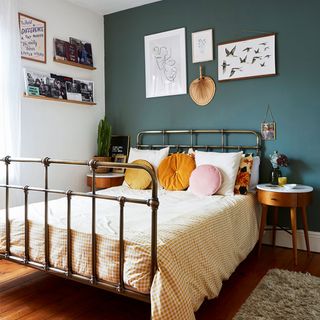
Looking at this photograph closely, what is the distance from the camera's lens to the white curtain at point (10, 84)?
3.07 metres

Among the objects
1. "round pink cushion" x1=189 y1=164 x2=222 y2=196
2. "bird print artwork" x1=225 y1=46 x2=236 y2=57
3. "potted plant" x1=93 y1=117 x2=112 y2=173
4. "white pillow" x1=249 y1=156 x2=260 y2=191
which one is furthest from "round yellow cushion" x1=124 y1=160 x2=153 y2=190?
"bird print artwork" x1=225 y1=46 x2=236 y2=57

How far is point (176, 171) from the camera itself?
3305 millimetres

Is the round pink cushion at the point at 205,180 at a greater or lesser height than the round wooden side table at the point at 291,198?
greater

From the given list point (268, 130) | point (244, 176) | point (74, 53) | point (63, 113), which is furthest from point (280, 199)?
point (74, 53)

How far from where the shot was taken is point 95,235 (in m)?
1.81

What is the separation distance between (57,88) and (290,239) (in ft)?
9.42

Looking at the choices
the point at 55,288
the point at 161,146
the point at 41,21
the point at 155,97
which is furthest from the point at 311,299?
the point at 41,21

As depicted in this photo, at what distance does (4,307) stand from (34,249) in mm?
419

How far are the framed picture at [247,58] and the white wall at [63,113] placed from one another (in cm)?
164

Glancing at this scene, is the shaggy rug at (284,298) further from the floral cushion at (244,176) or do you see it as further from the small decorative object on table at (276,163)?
the small decorative object on table at (276,163)

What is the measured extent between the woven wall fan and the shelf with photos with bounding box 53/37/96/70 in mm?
1325

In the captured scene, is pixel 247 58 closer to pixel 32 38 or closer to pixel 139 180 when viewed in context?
pixel 139 180

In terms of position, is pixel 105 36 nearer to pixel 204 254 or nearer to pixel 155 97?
pixel 155 97

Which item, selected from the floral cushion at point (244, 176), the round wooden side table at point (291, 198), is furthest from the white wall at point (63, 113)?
the round wooden side table at point (291, 198)
